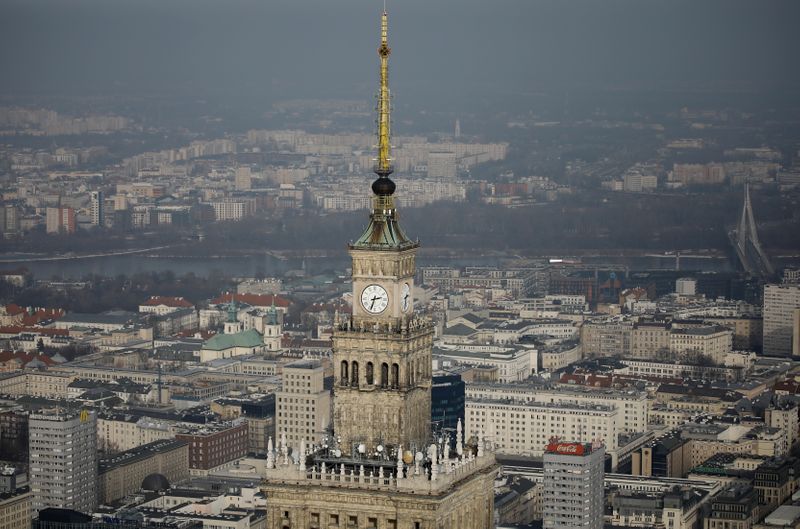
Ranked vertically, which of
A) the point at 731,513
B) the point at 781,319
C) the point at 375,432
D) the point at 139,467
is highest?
the point at 375,432

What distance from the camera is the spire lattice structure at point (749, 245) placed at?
74.4 metres

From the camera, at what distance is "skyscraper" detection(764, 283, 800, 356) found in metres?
61.8

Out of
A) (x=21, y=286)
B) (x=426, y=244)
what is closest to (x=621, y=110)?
(x=426, y=244)

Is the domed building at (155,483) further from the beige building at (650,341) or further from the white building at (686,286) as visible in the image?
the white building at (686,286)

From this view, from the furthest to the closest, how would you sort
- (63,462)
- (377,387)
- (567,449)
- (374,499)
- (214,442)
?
(214,442) → (63,462) → (567,449) → (377,387) → (374,499)

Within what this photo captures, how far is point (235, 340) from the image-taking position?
204ft

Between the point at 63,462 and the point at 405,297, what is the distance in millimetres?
24909

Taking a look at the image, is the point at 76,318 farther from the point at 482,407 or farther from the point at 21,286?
the point at 482,407

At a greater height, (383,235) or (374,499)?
(383,235)

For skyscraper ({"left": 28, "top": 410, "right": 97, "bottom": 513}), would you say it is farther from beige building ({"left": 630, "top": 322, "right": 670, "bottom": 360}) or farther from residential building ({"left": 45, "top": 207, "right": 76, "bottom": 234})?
residential building ({"left": 45, "top": 207, "right": 76, "bottom": 234})

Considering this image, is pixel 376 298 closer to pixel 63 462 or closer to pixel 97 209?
pixel 63 462

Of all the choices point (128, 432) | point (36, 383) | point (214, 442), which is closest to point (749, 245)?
point (36, 383)

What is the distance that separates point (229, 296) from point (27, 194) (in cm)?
2044

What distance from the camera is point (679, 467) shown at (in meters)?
45.8
